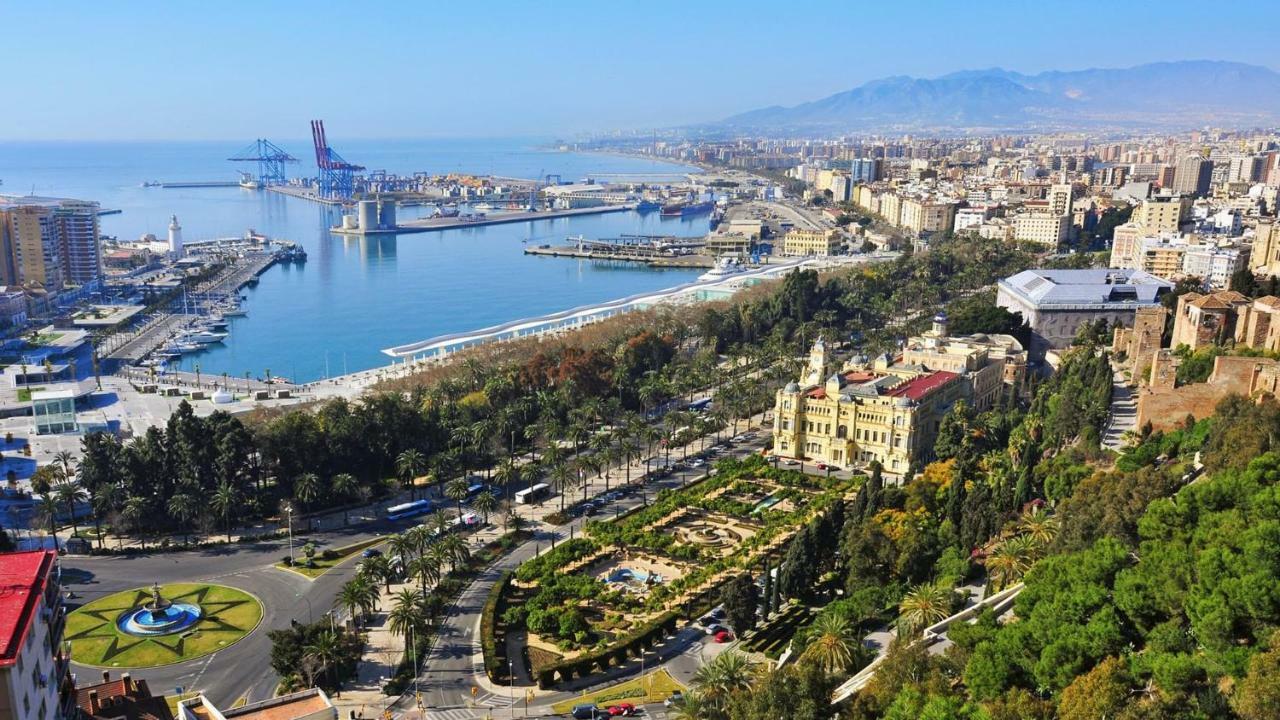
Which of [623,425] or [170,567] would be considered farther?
[623,425]

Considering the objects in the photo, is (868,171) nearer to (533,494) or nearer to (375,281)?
(375,281)

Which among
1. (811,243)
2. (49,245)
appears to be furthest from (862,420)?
(49,245)

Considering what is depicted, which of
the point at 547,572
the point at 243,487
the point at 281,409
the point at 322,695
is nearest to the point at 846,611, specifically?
the point at 547,572

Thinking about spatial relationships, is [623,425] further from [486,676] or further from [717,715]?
[717,715]

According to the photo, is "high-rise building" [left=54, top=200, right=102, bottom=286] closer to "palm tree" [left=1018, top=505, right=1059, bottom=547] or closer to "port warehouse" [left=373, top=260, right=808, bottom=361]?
"port warehouse" [left=373, top=260, right=808, bottom=361]

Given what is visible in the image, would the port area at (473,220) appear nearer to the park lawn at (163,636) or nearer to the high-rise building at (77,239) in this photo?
the high-rise building at (77,239)

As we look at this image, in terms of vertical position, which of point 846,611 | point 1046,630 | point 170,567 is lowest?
point 170,567

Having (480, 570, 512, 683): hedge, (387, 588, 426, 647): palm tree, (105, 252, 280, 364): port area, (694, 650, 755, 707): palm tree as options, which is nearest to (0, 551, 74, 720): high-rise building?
(387, 588, 426, 647): palm tree
